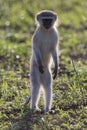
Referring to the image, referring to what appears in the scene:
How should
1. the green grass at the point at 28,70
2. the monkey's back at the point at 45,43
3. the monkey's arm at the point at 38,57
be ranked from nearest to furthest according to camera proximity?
the green grass at the point at 28,70
the monkey's arm at the point at 38,57
the monkey's back at the point at 45,43

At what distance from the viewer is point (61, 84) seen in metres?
9.60

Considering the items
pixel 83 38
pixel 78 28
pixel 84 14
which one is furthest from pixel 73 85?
pixel 84 14

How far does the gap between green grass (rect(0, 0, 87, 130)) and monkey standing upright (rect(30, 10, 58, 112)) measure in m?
0.30

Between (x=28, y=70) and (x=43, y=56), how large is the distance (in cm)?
218

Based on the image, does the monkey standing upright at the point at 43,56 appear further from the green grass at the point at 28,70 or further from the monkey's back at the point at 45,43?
the green grass at the point at 28,70

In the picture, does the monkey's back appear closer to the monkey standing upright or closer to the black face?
the monkey standing upright

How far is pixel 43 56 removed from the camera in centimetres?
848

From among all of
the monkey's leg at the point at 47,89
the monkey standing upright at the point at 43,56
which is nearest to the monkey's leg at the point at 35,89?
the monkey standing upright at the point at 43,56

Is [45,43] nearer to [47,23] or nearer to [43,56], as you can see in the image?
[43,56]

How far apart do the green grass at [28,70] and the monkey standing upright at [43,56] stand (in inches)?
11.8

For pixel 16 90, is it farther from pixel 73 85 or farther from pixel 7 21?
pixel 7 21

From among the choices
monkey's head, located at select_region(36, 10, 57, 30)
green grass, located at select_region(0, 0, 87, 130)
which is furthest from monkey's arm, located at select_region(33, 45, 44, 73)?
green grass, located at select_region(0, 0, 87, 130)

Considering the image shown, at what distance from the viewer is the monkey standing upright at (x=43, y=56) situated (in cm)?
820

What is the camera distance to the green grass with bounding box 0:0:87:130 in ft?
25.9
